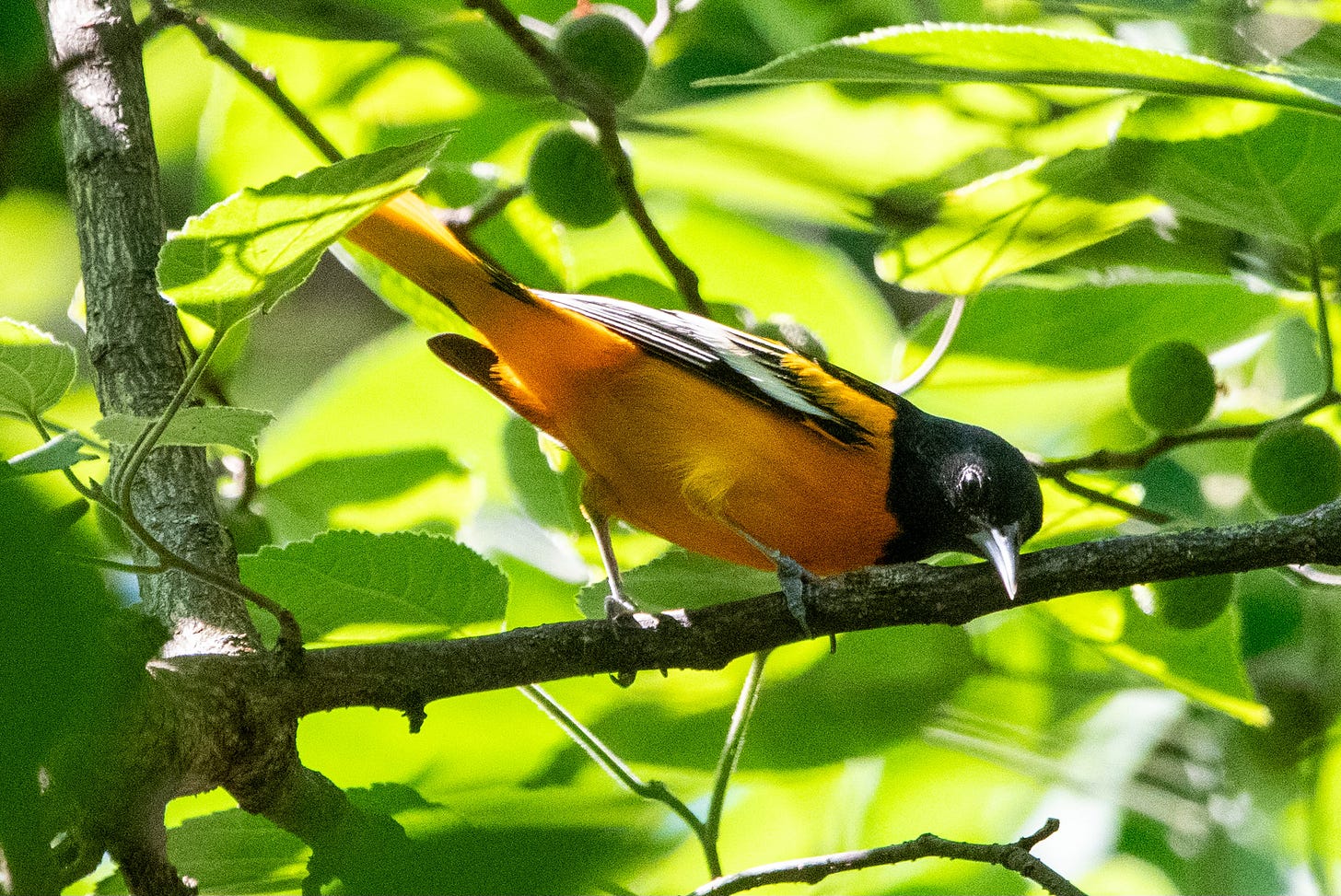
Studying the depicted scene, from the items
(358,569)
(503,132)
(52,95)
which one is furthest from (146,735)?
(503,132)

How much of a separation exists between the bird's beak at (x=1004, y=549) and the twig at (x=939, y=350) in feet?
1.31

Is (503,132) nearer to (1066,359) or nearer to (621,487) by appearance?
(621,487)

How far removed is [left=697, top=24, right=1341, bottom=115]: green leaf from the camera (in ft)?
5.71

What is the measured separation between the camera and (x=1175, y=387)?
2.77 metres

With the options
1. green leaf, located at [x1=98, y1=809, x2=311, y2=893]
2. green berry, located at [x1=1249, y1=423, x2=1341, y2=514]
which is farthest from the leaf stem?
green berry, located at [x1=1249, y1=423, x2=1341, y2=514]

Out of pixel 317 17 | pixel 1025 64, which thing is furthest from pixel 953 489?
pixel 317 17

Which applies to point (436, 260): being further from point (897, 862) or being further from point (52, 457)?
point (897, 862)

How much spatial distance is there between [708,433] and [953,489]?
2.32ft

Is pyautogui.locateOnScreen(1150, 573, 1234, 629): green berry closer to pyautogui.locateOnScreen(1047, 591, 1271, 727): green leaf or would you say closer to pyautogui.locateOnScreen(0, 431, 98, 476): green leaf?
pyautogui.locateOnScreen(1047, 591, 1271, 727): green leaf

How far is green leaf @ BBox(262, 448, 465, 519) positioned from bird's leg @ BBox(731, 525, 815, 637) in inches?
32.2

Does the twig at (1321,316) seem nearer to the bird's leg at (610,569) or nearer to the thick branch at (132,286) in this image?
the bird's leg at (610,569)

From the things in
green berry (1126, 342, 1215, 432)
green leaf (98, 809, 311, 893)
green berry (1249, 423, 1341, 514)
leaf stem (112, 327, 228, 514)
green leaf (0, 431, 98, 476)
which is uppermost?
green berry (1126, 342, 1215, 432)

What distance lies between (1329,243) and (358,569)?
2.14 meters

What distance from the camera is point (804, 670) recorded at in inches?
114
